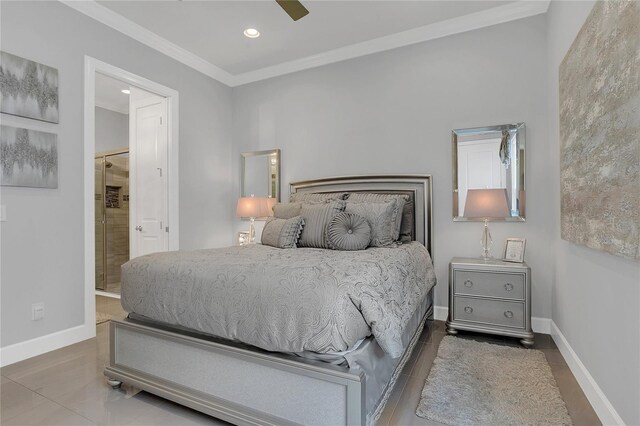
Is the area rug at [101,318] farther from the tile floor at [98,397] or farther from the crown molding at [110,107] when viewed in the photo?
the crown molding at [110,107]

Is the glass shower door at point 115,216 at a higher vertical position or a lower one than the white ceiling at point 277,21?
lower

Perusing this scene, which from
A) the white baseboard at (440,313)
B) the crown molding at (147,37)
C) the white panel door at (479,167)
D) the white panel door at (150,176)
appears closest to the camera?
the crown molding at (147,37)

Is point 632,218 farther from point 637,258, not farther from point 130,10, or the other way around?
point 130,10

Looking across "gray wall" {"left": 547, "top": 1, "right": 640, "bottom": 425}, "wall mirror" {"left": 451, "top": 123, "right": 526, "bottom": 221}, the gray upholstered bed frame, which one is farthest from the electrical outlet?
"gray wall" {"left": 547, "top": 1, "right": 640, "bottom": 425}

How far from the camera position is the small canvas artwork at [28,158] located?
242 cm

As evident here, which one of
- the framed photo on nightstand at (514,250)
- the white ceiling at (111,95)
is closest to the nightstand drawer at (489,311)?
the framed photo on nightstand at (514,250)

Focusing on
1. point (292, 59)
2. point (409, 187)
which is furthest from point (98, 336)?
point (292, 59)

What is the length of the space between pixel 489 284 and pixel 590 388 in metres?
0.99

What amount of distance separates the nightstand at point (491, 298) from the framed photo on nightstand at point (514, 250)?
5.4 inches

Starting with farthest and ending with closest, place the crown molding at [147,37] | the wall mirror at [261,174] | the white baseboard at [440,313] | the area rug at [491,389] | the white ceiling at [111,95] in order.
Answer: the white ceiling at [111,95], the wall mirror at [261,174], the white baseboard at [440,313], the crown molding at [147,37], the area rug at [491,389]

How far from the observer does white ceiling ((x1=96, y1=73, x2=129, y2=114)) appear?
14.5ft

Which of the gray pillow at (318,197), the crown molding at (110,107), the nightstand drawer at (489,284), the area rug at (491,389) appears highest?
the crown molding at (110,107)

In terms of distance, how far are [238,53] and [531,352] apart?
4148 millimetres

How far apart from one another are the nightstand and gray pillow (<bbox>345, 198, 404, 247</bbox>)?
1.95 feet
